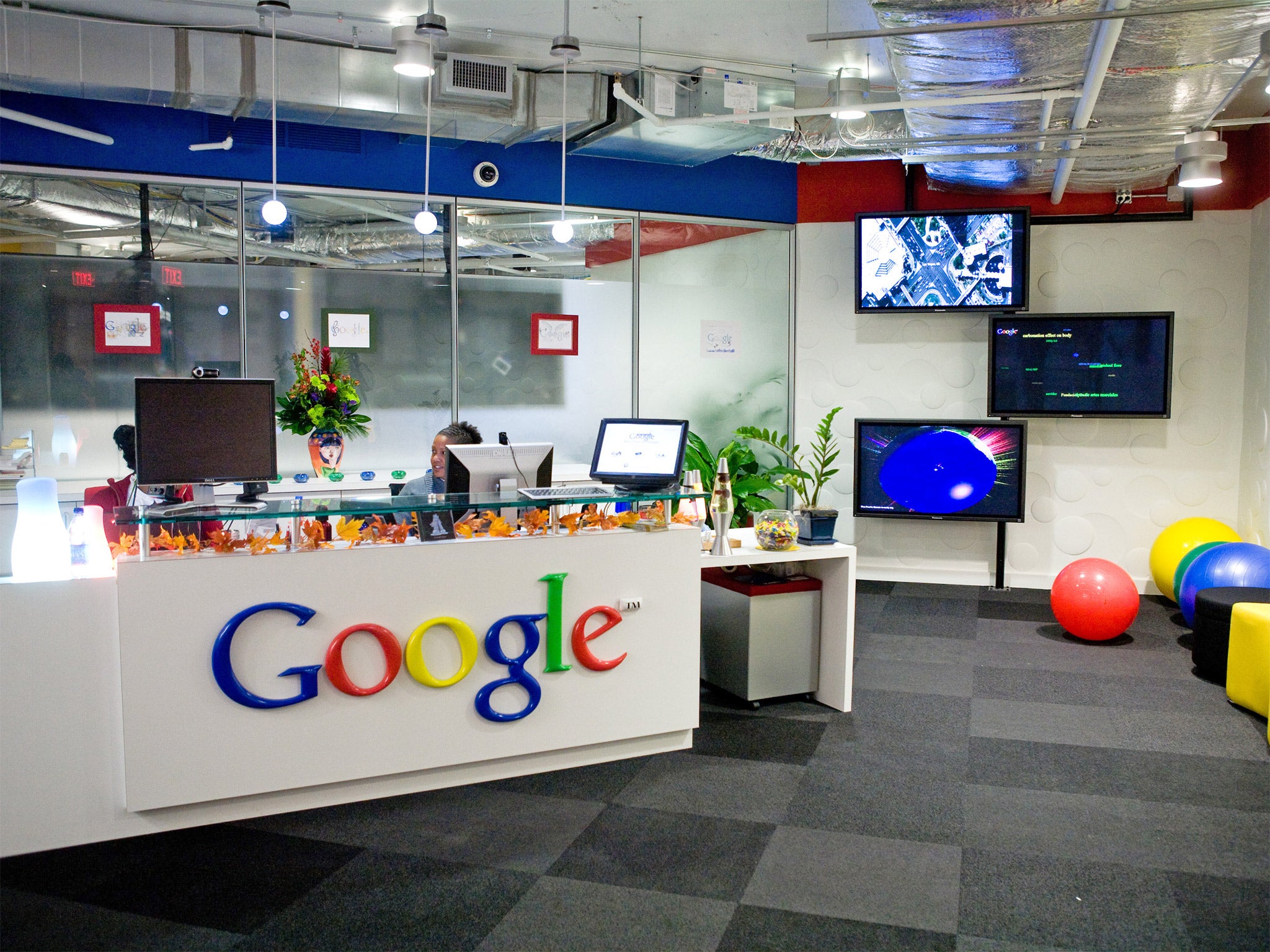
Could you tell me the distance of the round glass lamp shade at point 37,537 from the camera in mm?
3057

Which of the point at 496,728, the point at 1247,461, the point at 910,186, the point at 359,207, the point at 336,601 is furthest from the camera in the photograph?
the point at 910,186

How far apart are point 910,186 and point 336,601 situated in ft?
17.8

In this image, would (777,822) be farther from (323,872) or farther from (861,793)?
(323,872)

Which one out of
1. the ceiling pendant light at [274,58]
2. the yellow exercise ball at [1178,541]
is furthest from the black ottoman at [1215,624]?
the ceiling pendant light at [274,58]

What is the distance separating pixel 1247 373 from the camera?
22.0 feet

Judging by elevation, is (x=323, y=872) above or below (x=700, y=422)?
below

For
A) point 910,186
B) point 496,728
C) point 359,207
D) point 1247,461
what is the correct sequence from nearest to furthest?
point 496,728 < point 359,207 < point 1247,461 < point 910,186

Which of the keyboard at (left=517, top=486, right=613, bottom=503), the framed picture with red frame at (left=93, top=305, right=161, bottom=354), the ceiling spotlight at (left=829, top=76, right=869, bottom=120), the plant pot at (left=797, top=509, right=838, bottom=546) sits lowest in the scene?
the plant pot at (left=797, top=509, right=838, bottom=546)

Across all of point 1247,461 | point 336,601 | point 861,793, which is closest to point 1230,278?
point 1247,461

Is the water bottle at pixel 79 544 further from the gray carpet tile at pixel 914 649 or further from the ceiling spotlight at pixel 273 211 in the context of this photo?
the gray carpet tile at pixel 914 649

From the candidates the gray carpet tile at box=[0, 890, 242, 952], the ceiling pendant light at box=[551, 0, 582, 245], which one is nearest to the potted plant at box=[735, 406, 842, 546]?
the ceiling pendant light at box=[551, 0, 582, 245]

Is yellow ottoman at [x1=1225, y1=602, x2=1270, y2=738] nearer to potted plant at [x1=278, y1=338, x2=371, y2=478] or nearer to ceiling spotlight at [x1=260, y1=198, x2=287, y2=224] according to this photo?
potted plant at [x1=278, y1=338, x2=371, y2=478]

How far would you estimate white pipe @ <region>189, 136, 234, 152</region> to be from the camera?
5465mm

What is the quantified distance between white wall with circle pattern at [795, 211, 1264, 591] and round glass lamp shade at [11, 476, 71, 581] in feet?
17.1
